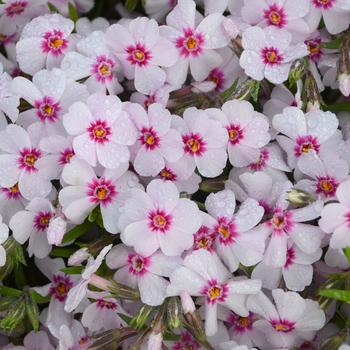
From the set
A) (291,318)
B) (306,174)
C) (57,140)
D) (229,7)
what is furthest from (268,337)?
(229,7)

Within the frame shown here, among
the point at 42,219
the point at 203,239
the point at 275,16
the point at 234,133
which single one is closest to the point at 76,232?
the point at 42,219

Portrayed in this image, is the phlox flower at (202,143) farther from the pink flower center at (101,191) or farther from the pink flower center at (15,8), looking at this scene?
the pink flower center at (15,8)

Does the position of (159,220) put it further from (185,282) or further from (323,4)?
(323,4)

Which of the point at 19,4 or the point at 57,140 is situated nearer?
the point at 57,140

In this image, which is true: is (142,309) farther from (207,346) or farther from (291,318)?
(291,318)

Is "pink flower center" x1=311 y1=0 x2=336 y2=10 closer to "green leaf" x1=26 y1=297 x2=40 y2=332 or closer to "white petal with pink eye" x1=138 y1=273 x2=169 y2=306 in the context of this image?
"white petal with pink eye" x1=138 y1=273 x2=169 y2=306

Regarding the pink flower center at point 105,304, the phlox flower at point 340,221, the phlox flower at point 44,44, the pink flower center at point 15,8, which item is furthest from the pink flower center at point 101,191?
the pink flower center at point 15,8

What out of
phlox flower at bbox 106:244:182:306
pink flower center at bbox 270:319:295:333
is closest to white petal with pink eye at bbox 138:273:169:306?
phlox flower at bbox 106:244:182:306
